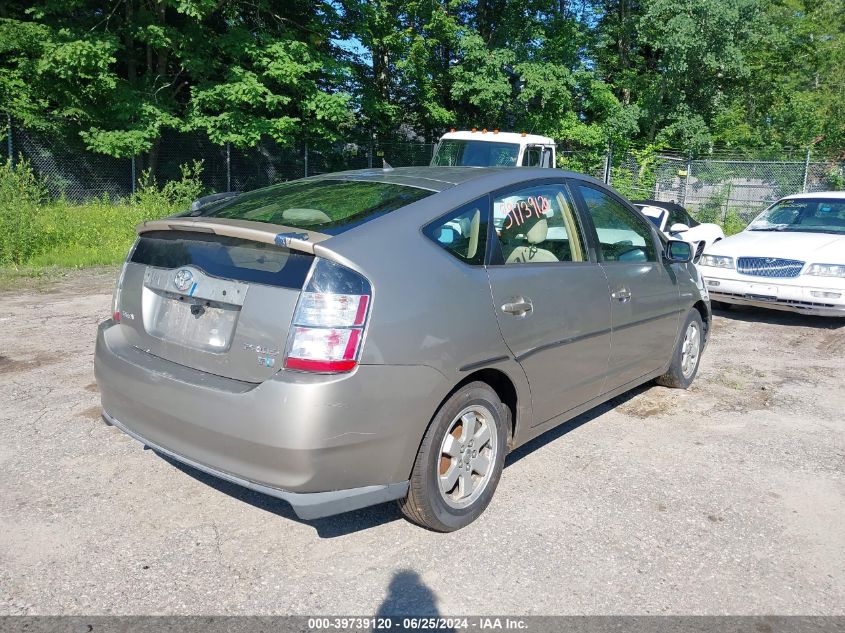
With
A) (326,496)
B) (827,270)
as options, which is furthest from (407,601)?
(827,270)

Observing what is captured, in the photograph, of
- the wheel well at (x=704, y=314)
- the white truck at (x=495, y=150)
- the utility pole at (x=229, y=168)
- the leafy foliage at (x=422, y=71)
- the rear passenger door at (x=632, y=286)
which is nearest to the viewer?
the rear passenger door at (x=632, y=286)

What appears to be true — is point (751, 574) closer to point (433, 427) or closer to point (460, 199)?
point (433, 427)

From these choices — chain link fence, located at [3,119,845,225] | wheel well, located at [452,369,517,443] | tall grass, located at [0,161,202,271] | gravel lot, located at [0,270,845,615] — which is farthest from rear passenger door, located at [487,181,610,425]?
chain link fence, located at [3,119,845,225]

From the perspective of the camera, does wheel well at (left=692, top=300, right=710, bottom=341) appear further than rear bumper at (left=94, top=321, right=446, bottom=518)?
Yes

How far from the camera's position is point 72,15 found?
18.7 metres

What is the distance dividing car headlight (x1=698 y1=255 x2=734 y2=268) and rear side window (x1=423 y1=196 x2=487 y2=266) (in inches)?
249

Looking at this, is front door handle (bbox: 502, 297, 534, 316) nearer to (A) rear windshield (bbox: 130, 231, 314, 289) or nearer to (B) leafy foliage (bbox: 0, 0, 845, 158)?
(A) rear windshield (bbox: 130, 231, 314, 289)

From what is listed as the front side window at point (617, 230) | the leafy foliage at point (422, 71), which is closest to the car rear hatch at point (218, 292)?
the front side window at point (617, 230)

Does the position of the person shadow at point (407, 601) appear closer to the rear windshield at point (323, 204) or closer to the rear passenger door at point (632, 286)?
the rear windshield at point (323, 204)

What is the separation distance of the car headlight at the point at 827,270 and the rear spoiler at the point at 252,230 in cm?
721

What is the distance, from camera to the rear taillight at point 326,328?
2.87m

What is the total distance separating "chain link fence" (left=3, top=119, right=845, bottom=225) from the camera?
18031mm

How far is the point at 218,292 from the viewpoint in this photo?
312cm

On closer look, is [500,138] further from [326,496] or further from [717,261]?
[326,496]
